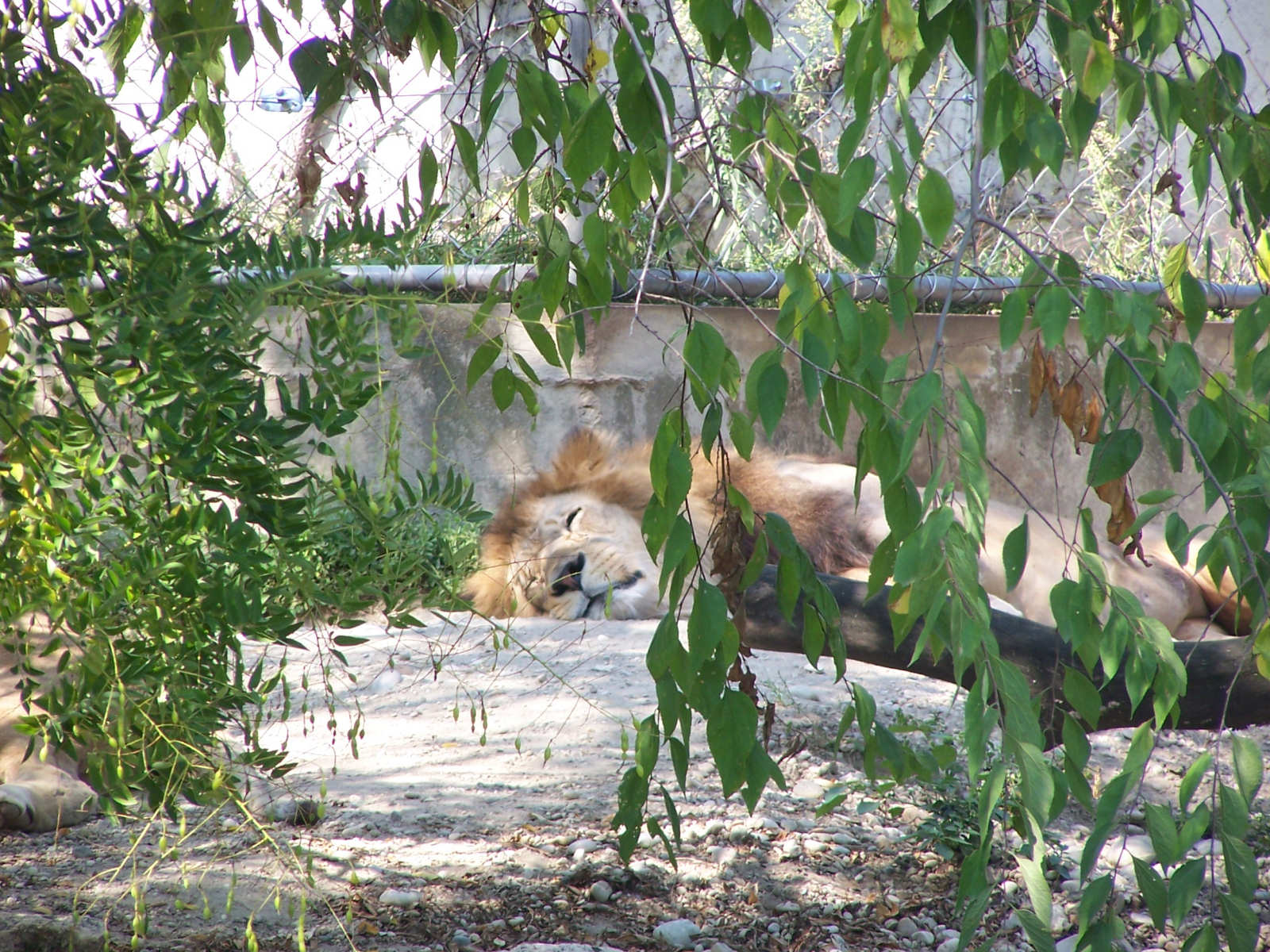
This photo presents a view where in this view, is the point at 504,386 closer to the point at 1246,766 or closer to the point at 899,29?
the point at 899,29

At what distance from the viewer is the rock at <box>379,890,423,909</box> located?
200cm

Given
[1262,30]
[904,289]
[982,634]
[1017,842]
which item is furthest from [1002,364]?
[1262,30]

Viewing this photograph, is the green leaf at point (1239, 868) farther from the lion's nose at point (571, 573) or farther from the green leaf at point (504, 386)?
the lion's nose at point (571, 573)

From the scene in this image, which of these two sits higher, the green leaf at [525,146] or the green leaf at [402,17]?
the green leaf at [402,17]

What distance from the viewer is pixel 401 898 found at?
202 cm

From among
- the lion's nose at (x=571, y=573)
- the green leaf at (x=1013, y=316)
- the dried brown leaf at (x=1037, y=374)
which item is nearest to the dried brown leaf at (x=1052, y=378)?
the dried brown leaf at (x=1037, y=374)

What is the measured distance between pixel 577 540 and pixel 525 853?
167cm

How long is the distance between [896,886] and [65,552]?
1687 millimetres

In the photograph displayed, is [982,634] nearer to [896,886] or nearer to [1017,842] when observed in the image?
[896,886]

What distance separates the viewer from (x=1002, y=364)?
4.44 m

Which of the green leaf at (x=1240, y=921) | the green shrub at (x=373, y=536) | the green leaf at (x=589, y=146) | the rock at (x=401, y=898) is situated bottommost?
the rock at (x=401, y=898)

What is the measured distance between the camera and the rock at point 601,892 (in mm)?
2090

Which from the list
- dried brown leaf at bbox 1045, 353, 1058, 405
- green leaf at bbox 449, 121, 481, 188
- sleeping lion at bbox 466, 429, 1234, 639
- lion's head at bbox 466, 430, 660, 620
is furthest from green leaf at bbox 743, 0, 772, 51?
lion's head at bbox 466, 430, 660, 620

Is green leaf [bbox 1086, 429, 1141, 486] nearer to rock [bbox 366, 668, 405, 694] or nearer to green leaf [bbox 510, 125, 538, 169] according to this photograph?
green leaf [bbox 510, 125, 538, 169]
